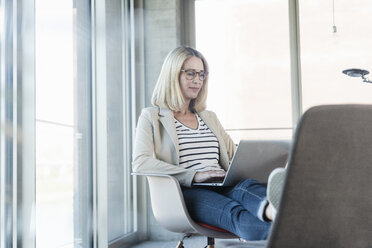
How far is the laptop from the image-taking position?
177 cm

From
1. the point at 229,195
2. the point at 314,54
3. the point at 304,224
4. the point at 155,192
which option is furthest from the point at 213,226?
the point at 314,54

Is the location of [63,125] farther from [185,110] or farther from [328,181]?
[328,181]

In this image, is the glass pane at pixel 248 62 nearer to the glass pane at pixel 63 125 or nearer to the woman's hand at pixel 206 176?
the glass pane at pixel 63 125

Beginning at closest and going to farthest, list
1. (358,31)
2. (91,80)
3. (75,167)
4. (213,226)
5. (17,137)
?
(213,226) < (17,137) < (75,167) < (91,80) < (358,31)

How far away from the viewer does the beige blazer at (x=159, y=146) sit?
6.70 ft

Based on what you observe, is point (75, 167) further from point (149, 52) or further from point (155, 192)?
point (149, 52)

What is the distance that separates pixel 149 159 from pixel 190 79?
18.9 inches

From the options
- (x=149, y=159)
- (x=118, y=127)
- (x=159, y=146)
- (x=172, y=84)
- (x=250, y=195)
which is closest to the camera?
(x=250, y=195)

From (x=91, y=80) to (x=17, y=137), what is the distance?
41.1 inches

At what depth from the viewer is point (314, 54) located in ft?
12.9

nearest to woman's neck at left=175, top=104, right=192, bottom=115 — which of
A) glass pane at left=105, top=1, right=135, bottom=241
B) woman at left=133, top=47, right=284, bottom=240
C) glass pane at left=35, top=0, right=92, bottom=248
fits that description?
woman at left=133, top=47, right=284, bottom=240

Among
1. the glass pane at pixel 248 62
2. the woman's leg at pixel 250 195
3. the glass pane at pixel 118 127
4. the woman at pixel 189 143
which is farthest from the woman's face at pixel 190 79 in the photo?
the glass pane at pixel 248 62

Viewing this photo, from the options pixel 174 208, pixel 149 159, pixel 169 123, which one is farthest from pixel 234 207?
pixel 169 123

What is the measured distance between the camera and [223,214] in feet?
5.64
